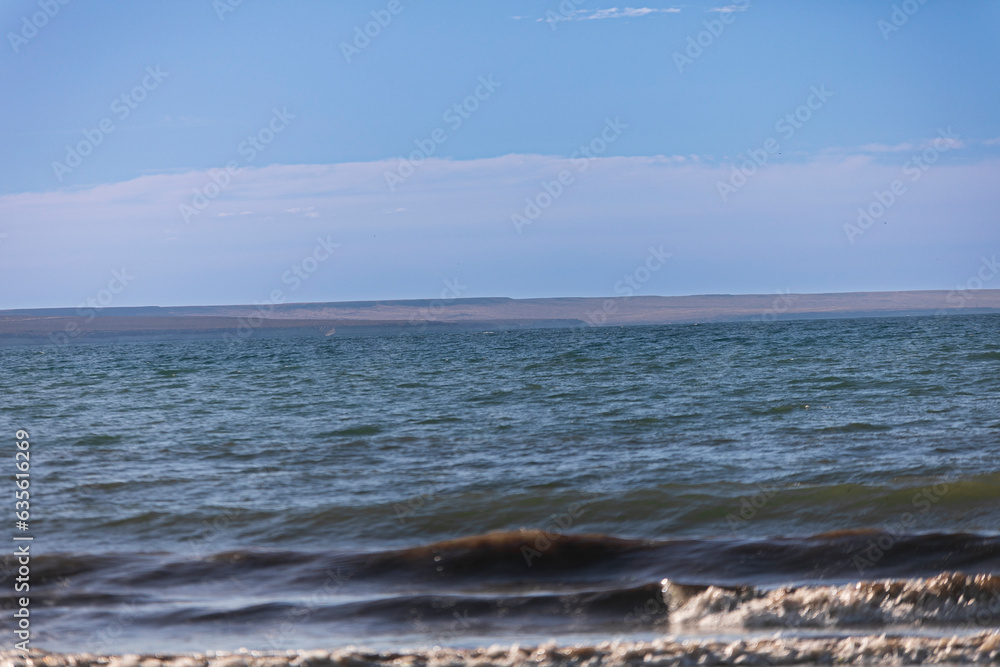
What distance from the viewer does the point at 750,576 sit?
7.58 meters

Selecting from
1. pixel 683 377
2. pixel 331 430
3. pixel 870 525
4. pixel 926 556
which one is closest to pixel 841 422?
pixel 870 525

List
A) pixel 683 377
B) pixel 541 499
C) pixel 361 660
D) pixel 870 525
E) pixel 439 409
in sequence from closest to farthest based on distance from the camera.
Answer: pixel 361 660 < pixel 870 525 < pixel 541 499 < pixel 439 409 < pixel 683 377

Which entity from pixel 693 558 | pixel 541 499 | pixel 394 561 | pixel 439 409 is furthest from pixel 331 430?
pixel 693 558

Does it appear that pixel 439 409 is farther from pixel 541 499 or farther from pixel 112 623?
pixel 112 623

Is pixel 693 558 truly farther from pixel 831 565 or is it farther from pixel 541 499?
pixel 541 499

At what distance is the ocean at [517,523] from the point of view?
→ 21.7 ft

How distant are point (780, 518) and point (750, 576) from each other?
2224 millimetres

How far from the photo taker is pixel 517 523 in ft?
32.4

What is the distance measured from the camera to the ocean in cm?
662

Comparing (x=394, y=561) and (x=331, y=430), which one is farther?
(x=331, y=430)

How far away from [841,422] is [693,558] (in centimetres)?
893

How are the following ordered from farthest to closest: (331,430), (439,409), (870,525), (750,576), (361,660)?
(439,409), (331,430), (870,525), (750,576), (361,660)

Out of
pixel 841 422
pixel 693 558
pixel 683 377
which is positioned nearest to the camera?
pixel 693 558

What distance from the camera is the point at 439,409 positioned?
20453mm
